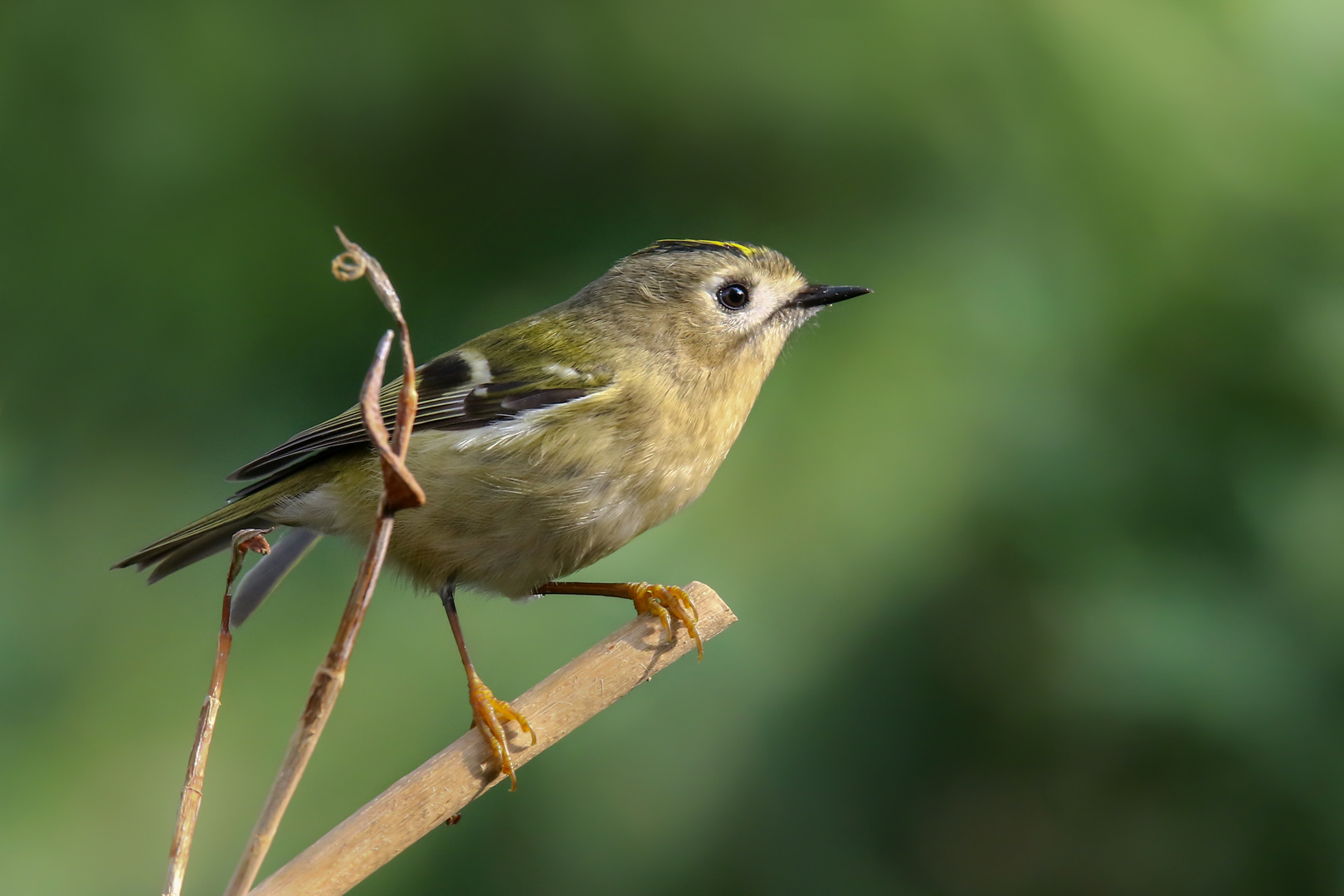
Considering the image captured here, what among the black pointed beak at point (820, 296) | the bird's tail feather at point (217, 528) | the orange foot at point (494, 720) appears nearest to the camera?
the orange foot at point (494, 720)

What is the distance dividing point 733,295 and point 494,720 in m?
0.57

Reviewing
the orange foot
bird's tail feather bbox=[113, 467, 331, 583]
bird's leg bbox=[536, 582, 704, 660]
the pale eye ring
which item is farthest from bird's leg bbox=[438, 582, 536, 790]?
the pale eye ring

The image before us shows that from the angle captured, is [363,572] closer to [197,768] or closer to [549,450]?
[197,768]

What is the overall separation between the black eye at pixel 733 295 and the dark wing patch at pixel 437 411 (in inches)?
7.9

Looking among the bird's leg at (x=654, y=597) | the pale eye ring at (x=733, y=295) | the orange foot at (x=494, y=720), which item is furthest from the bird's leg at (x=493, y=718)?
the pale eye ring at (x=733, y=295)

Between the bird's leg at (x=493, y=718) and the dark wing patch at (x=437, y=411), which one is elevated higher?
the dark wing patch at (x=437, y=411)

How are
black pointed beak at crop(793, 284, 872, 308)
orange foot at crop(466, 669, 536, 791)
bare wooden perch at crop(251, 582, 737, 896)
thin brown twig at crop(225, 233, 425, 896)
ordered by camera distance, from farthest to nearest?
1. black pointed beak at crop(793, 284, 872, 308)
2. orange foot at crop(466, 669, 536, 791)
3. bare wooden perch at crop(251, 582, 737, 896)
4. thin brown twig at crop(225, 233, 425, 896)

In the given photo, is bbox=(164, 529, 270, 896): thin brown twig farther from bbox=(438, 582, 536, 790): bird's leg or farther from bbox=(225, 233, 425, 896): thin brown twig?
bbox=(438, 582, 536, 790): bird's leg

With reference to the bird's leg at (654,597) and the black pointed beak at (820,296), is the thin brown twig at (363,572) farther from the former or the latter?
the black pointed beak at (820,296)

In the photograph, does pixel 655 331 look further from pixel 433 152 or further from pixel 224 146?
pixel 224 146

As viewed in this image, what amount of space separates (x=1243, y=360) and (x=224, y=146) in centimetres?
154

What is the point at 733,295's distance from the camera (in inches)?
47.0

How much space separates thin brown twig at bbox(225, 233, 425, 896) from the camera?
1.26ft

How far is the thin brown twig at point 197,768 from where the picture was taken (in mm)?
434
